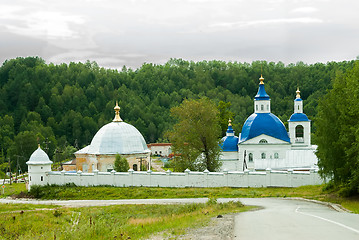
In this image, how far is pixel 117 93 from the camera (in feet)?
360

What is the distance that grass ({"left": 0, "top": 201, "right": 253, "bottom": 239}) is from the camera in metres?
13.4

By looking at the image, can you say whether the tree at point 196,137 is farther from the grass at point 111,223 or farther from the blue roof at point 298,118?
the grass at point 111,223

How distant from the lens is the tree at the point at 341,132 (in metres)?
23.2

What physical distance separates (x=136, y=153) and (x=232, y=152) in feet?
30.5

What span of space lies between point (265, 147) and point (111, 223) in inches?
1177

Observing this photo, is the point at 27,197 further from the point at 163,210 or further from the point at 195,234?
the point at 195,234

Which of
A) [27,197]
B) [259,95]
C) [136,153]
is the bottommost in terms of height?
[27,197]

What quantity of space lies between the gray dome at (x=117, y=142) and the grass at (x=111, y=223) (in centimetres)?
1546

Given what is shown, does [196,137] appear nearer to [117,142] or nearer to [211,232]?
[117,142]

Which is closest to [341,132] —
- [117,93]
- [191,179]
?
[191,179]

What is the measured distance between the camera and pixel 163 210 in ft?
72.7

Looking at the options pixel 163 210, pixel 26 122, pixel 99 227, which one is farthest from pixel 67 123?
pixel 99 227

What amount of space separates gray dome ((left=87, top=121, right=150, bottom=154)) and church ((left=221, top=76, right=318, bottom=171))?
7.37 m

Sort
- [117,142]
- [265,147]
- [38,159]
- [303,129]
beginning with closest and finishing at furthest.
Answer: [38,159]
[117,142]
[265,147]
[303,129]
